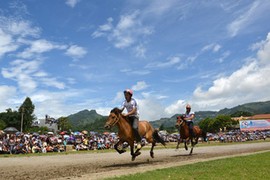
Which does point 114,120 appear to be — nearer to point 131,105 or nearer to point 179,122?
point 131,105

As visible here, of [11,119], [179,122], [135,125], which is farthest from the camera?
[11,119]

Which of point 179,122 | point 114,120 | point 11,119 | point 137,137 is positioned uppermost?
point 11,119

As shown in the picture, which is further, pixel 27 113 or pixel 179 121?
pixel 27 113

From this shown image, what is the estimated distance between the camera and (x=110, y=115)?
12781mm

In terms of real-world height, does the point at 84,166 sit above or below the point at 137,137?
below

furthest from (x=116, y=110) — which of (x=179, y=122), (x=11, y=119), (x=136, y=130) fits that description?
(x=11, y=119)

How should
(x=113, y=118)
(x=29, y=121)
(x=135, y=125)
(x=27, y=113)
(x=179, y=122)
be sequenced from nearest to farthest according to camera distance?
(x=113, y=118) < (x=135, y=125) < (x=179, y=122) < (x=29, y=121) < (x=27, y=113)

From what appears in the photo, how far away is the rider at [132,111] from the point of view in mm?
13766

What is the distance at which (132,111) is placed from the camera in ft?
45.0

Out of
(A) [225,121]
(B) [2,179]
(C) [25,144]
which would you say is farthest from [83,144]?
(A) [225,121]

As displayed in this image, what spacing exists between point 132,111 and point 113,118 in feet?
4.02

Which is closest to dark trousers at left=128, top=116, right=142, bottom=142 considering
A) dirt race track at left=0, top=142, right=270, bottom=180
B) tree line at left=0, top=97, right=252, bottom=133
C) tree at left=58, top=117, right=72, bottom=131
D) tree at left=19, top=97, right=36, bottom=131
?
dirt race track at left=0, top=142, right=270, bottom=180

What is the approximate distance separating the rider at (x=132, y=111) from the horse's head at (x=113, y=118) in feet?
2.08

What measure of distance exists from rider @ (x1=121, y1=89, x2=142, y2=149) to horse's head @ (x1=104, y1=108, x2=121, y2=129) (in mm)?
633
